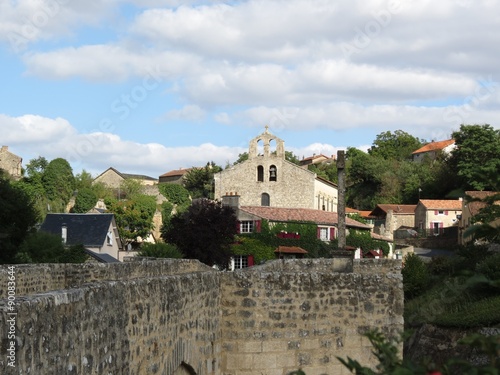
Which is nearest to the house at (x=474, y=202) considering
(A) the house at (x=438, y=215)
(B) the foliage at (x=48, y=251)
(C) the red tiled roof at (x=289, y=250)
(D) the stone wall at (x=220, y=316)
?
(D) the stone wall at (x=220, y=316)

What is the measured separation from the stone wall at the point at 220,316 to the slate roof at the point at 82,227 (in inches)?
1377

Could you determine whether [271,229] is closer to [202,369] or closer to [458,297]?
[458,297]

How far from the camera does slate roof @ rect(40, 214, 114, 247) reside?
4834 centimetres

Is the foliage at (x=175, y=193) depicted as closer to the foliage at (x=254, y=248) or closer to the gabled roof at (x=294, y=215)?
Result: the gabled roof at (x=294, y=215)

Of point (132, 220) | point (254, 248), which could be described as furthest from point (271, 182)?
point (254, 248)

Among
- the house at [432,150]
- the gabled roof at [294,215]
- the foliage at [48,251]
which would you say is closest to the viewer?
the foliage at [48,251]

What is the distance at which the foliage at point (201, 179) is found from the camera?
114 metres

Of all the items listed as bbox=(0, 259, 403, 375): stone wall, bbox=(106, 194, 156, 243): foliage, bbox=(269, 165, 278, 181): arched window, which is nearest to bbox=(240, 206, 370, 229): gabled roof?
bbox=(269, 165, 278, 181): arched window

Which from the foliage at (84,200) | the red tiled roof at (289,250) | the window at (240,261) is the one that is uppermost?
the foliage at (84,200)

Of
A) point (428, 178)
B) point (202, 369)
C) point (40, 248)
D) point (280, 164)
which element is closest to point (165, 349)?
point (202, 369)

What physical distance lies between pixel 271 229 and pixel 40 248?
103ft

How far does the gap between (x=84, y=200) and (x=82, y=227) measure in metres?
56.1

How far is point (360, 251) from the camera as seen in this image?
67.1 meters

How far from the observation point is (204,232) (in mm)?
51344
